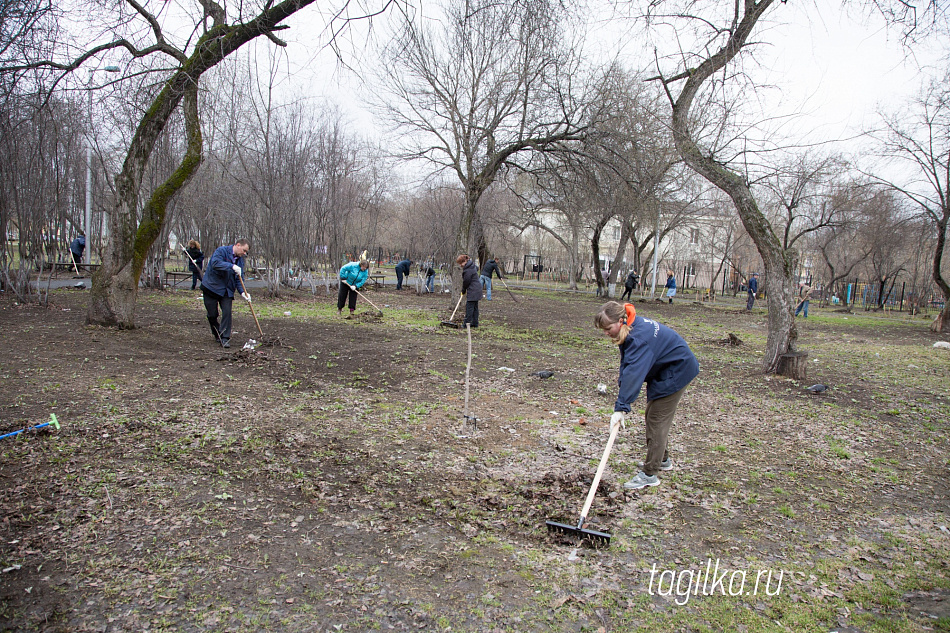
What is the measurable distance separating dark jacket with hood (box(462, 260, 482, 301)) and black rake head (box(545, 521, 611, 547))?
8.95 metres

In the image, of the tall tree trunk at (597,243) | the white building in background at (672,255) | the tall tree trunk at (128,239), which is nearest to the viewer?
the tall tree trunk at (128,239)

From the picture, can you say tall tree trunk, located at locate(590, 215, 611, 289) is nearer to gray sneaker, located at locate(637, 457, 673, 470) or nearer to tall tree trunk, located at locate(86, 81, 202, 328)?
tall tree trunk, located at locate(86, 81, 202, 328)

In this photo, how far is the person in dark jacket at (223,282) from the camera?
8.84 meters

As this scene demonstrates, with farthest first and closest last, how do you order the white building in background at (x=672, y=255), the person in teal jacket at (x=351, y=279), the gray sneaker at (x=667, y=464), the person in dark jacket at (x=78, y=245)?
the white building in background at (x=672, y=255) < the person in dark jacket at (x=78, y=245) < the person in teal jacket at (x=351, y=279) < the gray sneaker at (x=667, y=464)

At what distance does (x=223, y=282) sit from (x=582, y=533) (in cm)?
741

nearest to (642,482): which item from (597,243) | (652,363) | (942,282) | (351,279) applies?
(652,363)

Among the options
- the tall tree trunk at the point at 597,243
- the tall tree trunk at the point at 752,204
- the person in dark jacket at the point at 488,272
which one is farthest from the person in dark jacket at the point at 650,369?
the tall tree trunk at the point at 597,243

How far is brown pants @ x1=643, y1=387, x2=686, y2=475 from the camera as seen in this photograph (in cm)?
445

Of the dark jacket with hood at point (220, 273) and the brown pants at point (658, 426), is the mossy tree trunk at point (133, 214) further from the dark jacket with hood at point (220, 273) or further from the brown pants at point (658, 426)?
the brown pants at point (658, 426)

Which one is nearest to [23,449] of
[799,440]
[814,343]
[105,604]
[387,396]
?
[105,604]

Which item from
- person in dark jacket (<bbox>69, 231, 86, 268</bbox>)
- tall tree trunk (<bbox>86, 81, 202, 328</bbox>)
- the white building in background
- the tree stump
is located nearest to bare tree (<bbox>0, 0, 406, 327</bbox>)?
tall tree trunk (<bbox>86, 81, 202, 328</bbox>)

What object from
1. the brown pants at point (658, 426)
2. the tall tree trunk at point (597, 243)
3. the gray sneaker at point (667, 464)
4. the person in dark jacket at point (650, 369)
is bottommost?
the gray sneaker at point (667, 464)

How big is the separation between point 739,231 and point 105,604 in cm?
3661

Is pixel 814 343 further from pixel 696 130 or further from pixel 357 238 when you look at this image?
pixel 357 238
